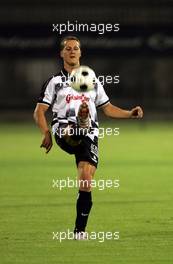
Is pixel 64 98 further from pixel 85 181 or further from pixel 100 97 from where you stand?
pixel 85 181

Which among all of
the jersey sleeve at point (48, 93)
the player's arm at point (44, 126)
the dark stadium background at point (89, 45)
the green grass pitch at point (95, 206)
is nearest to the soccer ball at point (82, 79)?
the jersey sleeve at point (48, 93)

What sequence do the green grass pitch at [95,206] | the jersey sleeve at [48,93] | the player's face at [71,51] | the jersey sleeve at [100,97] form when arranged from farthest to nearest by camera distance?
the jersey sleeve at [100,97] < the jersey sleeve at [48,93] < the player's face at [71,51] < the green grass pitch at [95,206]

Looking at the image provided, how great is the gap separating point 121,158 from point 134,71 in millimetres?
13584

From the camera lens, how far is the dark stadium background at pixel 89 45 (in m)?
31.2

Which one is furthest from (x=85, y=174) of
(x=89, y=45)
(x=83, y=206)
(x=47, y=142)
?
(x=89, y=45)

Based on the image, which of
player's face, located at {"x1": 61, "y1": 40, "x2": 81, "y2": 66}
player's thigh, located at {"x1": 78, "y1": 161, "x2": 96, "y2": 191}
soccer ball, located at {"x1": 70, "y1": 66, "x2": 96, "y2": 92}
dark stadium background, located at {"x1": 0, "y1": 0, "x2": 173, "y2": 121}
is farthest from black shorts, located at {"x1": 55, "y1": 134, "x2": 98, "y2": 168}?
dark stadium background, located at {"x1": 0, "y1": 0, "x2": 173, "y2": 121}

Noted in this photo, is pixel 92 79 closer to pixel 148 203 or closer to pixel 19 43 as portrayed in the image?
pixel 148 203

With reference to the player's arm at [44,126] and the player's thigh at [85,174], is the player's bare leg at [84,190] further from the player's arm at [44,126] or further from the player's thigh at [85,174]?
the player's arm at [44,126]

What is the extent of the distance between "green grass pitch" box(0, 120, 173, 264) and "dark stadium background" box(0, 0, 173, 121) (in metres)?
6.30

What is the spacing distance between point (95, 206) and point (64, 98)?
3.83 m

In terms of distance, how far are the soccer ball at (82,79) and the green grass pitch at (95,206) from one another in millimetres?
1396

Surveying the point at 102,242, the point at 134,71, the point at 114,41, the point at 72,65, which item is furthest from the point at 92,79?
the point at 134,71

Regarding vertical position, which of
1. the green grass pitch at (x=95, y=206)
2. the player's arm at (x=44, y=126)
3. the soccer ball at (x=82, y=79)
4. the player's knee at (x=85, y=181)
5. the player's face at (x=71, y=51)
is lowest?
the green grass pitch at (x=95, y=206)

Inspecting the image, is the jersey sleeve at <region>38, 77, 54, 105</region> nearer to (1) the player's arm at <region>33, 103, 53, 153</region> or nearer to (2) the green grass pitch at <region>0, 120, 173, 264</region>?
(1) the player's arm at <region>33, 103, 53, 153</region>
